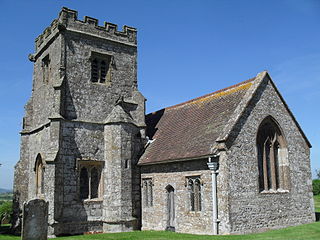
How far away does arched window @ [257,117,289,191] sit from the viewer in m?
17.1

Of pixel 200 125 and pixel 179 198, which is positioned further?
pixel 200 125

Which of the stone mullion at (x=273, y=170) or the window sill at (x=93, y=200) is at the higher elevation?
the stone mullion at (x=273, y=170)

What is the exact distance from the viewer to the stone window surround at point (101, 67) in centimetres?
2062

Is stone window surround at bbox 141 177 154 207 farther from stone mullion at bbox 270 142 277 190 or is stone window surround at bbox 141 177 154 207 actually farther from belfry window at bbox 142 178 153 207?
stone mullion at bbox 270 142 277 190

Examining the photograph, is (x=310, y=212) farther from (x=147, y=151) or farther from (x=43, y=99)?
(x=43, y=99)

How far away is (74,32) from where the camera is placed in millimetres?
19922

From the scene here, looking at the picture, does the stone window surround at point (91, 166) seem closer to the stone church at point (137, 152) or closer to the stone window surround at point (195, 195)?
the stone church at point (137, 152)

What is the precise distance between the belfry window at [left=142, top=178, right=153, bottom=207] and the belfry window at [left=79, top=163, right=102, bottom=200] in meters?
2.52

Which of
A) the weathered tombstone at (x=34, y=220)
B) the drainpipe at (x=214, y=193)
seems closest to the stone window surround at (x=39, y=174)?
the weathered tombstone at (x=34, y=220)

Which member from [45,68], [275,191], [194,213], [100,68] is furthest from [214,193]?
[45,68]

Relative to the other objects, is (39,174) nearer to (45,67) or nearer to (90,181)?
(90,181)

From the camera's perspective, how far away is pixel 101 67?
68.9 feet

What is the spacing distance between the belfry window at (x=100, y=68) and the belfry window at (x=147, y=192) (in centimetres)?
646

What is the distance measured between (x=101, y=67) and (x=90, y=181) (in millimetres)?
6802
